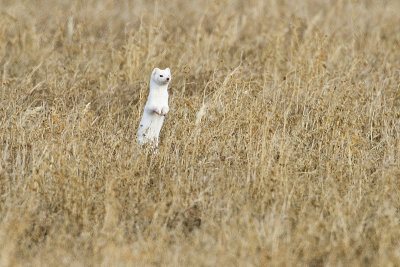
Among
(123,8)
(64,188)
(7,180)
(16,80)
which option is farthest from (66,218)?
(123,8)

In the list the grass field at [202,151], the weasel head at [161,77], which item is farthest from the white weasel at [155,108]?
the grass field at [202,151]

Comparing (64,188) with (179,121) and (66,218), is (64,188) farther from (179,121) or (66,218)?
(179,121)

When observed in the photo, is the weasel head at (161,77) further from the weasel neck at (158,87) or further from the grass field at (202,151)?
the grass field at (202,151)

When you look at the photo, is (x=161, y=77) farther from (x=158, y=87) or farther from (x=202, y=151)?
(x=202, y=151)

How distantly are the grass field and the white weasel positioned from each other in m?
0.15

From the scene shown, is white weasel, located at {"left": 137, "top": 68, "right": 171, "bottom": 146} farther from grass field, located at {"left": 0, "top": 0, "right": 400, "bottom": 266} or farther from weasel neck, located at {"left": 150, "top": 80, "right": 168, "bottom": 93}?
grass field, located at {"left": 0, "top": 0, "right": 400, "bottom": 266}

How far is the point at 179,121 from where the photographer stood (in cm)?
642

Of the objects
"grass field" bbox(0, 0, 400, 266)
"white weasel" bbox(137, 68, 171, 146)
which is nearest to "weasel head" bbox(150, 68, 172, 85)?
"white weasel" bbox(137, 68, 171, 146)

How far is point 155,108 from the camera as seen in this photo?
5633 mm

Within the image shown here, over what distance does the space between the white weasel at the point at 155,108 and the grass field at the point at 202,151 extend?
152mm

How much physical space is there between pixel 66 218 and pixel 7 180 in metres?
0.70

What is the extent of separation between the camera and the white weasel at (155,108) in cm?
566

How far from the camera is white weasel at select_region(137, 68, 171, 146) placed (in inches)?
223

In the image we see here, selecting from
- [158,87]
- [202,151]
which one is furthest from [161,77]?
[202,151]
